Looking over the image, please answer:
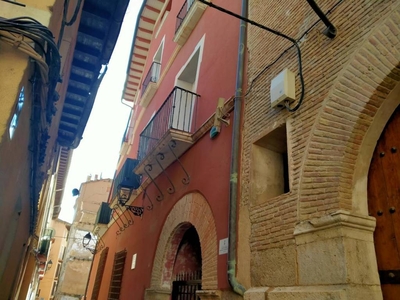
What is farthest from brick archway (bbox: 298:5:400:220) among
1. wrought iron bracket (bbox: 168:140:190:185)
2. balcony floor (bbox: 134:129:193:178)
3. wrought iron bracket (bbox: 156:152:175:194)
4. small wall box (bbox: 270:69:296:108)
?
wrought iron bracket (bbox: 156:152:175:194)

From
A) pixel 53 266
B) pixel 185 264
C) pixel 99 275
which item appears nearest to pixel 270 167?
pixel 185 264

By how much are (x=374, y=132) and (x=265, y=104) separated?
144cm

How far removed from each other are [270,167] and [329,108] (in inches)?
46.2

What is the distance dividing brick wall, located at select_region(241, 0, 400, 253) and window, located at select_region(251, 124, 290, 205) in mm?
83

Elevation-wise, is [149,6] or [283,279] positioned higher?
[149,6]

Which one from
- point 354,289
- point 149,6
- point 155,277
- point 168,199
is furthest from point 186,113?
point 149,6

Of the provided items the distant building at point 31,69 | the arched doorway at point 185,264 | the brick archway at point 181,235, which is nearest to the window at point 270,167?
the brick archway at point 181,235

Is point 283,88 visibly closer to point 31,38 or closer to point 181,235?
point 31,38

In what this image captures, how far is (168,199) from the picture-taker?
20.5 feet

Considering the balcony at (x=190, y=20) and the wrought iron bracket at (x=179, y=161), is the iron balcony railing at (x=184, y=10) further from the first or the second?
the wrought iron bracket at (x=179, y=161)

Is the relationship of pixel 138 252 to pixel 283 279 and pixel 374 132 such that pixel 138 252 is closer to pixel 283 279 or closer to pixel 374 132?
pixel 283 279

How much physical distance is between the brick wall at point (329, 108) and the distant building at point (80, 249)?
19691mm

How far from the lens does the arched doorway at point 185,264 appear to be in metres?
5.41

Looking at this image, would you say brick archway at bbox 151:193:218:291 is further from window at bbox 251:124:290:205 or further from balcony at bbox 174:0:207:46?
balcony at bbox 174:0:207:46
